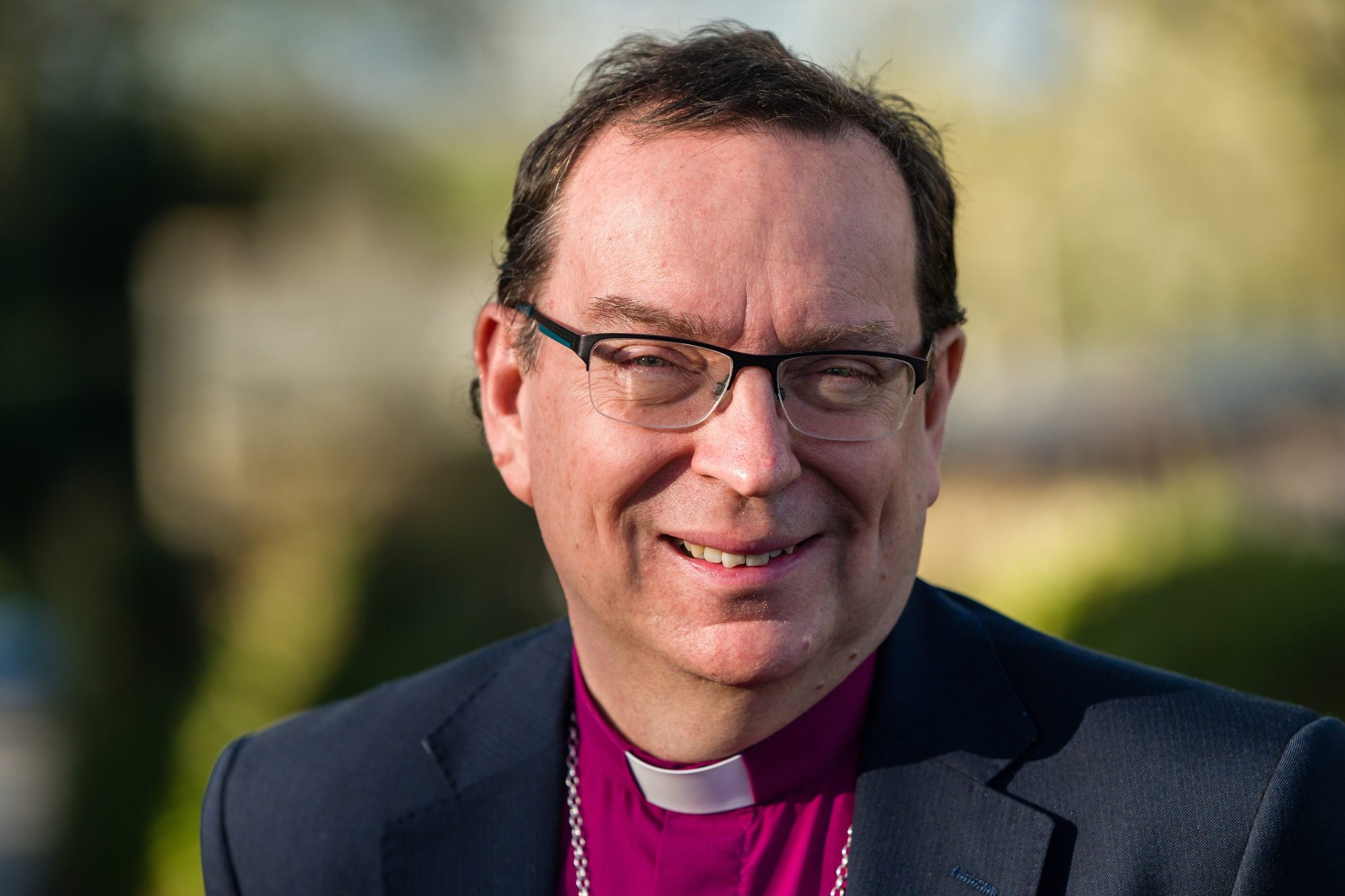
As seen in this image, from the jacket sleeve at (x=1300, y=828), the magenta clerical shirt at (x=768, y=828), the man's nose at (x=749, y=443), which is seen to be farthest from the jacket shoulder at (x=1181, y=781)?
the man's nose at (x=749, y=443)

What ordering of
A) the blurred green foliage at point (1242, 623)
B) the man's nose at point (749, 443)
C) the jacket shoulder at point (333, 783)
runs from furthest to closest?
1. the blurred green foliage at point (1242, 623)
2. the jacket shoulder at point (333, 783)
3. the man's nose at point (749, 443)

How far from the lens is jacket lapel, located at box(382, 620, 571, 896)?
7.63 ft

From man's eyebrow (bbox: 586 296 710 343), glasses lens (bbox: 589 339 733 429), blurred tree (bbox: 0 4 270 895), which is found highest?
man's eyebrow (bbox: 586 296 710 343)

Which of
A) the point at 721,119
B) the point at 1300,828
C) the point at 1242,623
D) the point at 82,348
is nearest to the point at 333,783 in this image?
the point at 721,119

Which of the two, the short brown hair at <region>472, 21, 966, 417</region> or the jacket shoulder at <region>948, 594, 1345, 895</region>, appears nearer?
the jacket shoulder at <region>948, 594, 1345, 895</region>

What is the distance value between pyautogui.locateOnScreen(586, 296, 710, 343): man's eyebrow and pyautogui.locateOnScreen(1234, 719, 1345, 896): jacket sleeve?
118 cm

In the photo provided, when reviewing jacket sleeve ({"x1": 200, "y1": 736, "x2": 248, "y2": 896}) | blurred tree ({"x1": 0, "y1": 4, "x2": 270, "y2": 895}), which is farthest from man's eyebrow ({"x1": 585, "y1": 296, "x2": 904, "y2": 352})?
blurred tree ({"x1": 0, "y1": 4, "x2": 270, "y2": 895})

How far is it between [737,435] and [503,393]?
2.13 feet

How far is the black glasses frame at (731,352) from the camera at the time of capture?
1959 millimetres

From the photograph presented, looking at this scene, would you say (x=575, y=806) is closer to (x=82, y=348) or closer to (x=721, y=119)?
(x=721, y=119)

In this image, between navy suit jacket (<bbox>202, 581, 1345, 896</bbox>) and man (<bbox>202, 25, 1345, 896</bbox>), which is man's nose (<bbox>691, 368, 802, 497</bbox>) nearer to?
man (<bbox>202, 25, 1345, 896</bbox>)

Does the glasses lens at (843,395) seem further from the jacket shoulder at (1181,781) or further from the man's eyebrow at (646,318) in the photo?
the jacket shoulder at (1181,781)

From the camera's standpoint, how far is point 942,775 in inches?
85.1

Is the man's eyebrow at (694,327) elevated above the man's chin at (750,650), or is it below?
above
